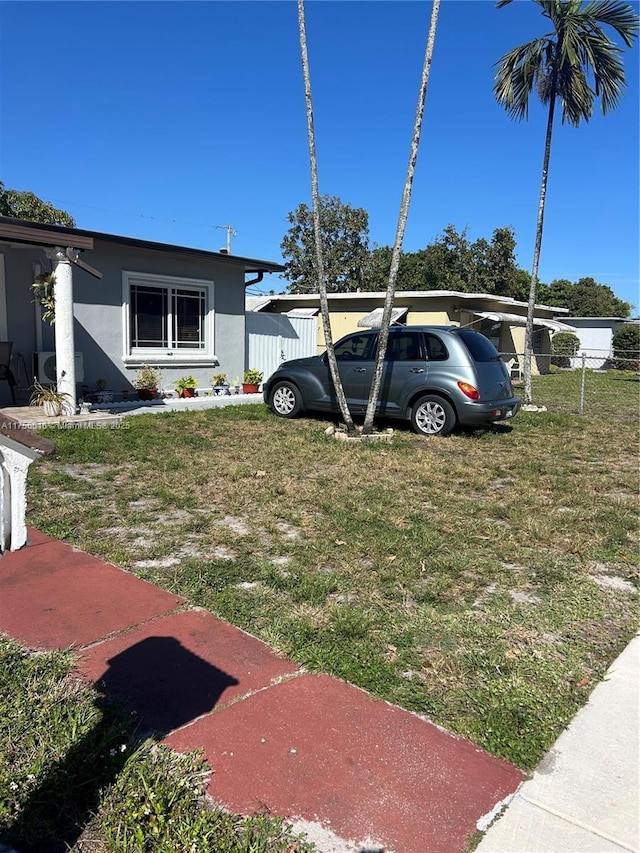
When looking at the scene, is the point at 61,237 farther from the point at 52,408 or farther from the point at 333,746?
the point at 333,746

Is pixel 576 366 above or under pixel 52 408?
above

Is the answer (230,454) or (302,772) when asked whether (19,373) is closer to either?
(230,454)

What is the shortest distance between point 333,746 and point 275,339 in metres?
13.7

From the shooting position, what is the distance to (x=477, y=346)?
9.68m

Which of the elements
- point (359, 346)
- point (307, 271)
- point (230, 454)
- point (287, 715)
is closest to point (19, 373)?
point (230, 454)

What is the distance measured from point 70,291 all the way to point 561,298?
5930 centimetres

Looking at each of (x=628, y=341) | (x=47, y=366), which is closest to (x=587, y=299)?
(x=628, y=341)

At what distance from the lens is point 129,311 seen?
12.0 m

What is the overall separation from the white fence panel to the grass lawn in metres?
6.20

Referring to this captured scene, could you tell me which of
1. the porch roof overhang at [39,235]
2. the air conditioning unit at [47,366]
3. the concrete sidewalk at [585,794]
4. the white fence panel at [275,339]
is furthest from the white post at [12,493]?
the white fence panel at [275,339]

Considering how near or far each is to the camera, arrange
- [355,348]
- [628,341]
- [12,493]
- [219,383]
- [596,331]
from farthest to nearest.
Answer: [596,331]
[628,341]
[219,383]
[355,348]
[12,493]

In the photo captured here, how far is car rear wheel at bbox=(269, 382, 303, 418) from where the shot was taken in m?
10.9

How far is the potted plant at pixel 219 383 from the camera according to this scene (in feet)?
44.0

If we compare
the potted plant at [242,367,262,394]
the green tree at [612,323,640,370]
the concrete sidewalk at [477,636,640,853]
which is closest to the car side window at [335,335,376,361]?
the potted plant at [242,367,262,394]
